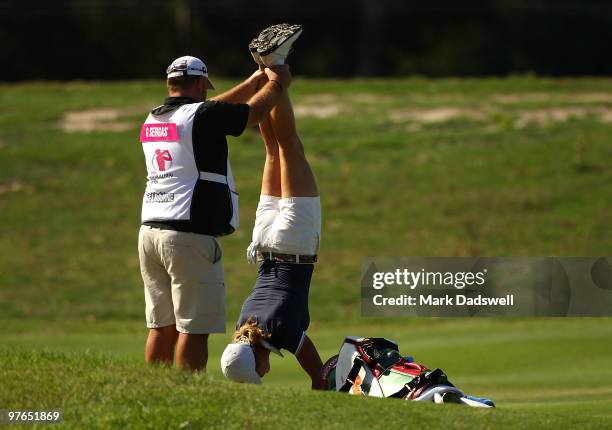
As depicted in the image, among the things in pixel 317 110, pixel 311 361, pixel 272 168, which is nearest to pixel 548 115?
pixel 317 110

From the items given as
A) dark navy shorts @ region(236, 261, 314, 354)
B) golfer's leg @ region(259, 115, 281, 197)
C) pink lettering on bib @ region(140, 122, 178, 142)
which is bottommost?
dark navy shorts @ region(236, 261, 314, 354)

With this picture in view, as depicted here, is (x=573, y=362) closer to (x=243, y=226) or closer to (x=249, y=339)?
(x=249, y=339)

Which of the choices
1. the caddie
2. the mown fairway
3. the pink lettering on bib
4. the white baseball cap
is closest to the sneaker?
the caddie

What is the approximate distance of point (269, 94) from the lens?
7887 mm

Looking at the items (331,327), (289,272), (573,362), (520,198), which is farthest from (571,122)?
(289,272)

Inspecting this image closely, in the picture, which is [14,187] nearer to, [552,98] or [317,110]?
[317,110]

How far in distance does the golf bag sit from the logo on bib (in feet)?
4.91

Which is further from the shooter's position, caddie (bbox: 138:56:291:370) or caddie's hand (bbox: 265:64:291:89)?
caddie's hand (bbox: 265:64:291:89)

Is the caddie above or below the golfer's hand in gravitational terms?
below

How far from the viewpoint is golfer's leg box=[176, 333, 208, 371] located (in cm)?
777

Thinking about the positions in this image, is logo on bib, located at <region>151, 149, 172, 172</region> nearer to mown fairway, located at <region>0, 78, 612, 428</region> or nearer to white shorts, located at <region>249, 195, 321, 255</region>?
white shorts, located at <region>249, 195, 321, 255</region>

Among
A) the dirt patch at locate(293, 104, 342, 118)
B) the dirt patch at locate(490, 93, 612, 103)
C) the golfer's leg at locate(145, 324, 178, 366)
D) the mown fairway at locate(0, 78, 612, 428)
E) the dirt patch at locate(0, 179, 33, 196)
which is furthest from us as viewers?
the dirt patch at locate(490, 93, 612, 103)

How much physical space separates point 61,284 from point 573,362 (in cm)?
947

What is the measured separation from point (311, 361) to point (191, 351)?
861 mm
